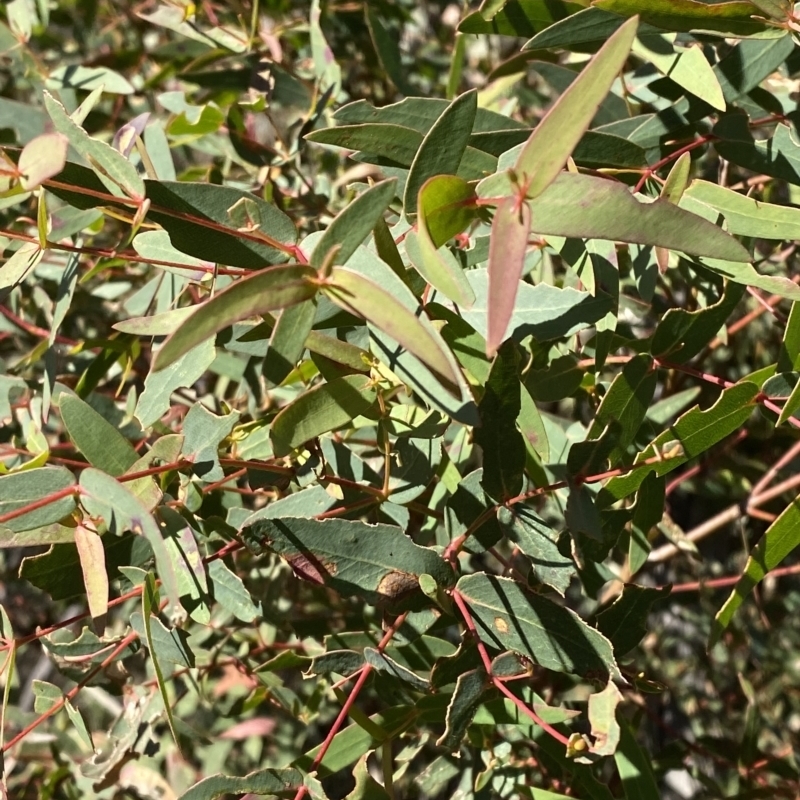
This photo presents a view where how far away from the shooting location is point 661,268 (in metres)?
0.71

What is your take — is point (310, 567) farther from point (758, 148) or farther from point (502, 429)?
point (758, 148)

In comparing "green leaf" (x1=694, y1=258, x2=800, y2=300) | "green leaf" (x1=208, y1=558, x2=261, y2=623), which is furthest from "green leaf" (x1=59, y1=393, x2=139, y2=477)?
"green leaf" (x1=694, y1=258, x2=800, y2=300)

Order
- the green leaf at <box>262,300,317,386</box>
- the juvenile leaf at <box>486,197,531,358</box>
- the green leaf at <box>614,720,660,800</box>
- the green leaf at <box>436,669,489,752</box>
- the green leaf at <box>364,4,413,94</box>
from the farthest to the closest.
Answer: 1. the green leaf at <box>364,4,413,94</box>
2. the green leaf at <box>614,720,660,800</box>
3. the green leaf at <box>436,669,489,752</box>
4. the green leaf at <box>262,300,317,386</box>
5. the juvenile leaf at <box>486,197,531,358</box>

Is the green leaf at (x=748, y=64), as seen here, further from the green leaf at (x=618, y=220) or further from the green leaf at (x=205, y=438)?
the green leaf at (x=205, y=438)

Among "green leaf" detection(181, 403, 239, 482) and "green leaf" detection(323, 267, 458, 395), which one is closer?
"green leaf" detection(323, 267, 458, 395)

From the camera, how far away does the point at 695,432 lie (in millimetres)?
687

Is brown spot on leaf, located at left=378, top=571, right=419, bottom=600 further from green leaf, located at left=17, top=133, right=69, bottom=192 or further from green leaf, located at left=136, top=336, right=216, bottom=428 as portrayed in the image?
green leaf, located at left=17, top=133, right=69, bottom=192

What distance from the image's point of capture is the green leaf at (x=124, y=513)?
21.0 inches

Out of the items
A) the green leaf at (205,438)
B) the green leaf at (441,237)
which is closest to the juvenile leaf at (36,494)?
the green leaf at (205,438)

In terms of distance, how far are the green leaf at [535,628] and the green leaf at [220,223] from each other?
0.30 meters

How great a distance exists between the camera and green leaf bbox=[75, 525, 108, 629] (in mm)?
613

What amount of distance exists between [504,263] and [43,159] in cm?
28

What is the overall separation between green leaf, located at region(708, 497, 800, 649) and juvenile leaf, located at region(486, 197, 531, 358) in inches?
15.1

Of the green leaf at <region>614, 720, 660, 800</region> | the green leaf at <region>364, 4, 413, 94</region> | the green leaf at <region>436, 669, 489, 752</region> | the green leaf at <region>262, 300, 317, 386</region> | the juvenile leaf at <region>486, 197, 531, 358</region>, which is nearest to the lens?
the juvenile leaf at <region>486, 197, 531, 358</region>
